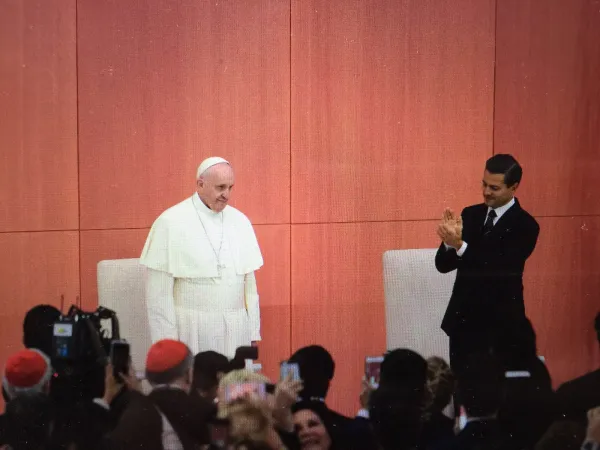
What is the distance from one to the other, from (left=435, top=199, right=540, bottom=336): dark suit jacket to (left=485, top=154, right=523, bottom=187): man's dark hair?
98 mm

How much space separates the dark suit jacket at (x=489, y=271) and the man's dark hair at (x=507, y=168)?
98mm

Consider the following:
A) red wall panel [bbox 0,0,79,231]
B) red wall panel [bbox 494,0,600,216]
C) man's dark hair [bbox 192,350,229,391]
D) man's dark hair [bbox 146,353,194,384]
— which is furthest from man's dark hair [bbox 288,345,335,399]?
red wall panel [bbox 494,0,600,216]

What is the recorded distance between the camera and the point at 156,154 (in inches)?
178

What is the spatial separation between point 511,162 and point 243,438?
1.55m

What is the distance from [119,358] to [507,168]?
5.39 ft

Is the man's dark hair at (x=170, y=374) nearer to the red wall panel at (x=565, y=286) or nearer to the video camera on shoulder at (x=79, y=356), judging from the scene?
the video camera on shoulder at (x=79, y=356)

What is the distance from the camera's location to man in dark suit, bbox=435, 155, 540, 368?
406cm

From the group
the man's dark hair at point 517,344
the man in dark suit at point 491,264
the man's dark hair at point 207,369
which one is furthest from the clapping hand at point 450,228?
the man's dark hair at point 207,369

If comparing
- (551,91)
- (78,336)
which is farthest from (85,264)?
(551,91)

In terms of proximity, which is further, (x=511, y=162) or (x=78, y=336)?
(x=511, y=162)

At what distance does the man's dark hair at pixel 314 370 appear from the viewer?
11.6ft

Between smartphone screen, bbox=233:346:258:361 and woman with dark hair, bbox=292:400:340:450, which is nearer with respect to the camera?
woman with dark hair, bbox=292:400:340:450

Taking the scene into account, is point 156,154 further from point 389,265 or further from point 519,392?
point 519,392

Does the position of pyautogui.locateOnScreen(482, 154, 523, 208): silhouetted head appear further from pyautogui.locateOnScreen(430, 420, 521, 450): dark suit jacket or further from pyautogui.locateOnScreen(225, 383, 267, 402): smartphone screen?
pyautogui.locateOnScreen(225, 383, 267, 402): smartphone screen
